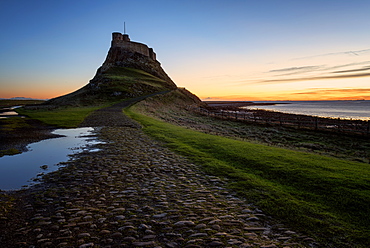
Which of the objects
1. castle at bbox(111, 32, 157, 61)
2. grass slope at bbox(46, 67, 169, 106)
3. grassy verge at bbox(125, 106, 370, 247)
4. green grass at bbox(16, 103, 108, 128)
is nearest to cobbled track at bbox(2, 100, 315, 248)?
grassy verge at bbox(125, 106, 370, 247)

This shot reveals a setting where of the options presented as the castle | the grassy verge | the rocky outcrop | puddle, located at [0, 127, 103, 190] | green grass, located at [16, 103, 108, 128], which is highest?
the castle

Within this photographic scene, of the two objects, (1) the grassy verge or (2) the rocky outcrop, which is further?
(2) the rocky outcrop

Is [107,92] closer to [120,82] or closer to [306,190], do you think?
[120,82]

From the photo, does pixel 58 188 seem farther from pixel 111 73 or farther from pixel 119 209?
pixel 111 73

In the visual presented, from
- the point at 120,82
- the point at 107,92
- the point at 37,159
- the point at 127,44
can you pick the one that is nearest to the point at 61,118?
the point at 37,159

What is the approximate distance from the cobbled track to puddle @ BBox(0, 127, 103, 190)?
1.03 metres

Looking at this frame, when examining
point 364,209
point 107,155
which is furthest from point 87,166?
point 364,209

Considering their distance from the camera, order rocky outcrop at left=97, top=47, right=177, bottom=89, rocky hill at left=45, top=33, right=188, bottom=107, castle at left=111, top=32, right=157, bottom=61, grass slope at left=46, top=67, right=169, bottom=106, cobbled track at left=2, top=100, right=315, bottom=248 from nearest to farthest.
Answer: cobbled track at left=2, top=100, right=315, bottom=248
grass slope at left=46, top=67, right=169, bottom=106
rocky hill at left=45, top=33, right=188, bottom=107
rocky outcrop at left=97, top=47, right=177, bottom=89
castle at left=111, top=32, right=157, bottom=61

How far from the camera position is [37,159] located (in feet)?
36.1

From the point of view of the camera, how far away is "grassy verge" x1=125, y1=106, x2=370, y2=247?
16.5 ft

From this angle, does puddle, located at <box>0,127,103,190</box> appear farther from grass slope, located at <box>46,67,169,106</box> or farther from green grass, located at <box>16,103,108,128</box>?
grass slope, located at <box>46,67,169,106</box>

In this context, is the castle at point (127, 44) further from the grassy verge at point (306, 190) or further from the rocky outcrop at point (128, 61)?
the grassy verge at point (306, 190)

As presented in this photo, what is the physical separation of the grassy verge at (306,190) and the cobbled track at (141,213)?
60 cm

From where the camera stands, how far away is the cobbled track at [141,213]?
4.52 metres
